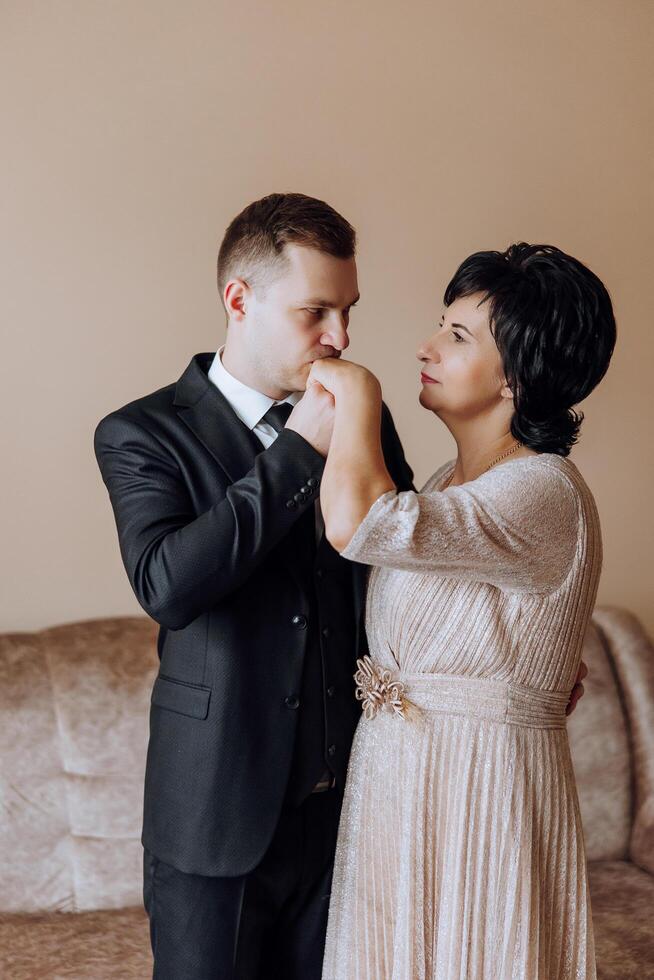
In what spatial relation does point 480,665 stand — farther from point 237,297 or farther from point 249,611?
point 237,297

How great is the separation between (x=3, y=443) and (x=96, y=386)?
0.94 feet

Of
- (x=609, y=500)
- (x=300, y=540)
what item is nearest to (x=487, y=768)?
(x=300, y=540)

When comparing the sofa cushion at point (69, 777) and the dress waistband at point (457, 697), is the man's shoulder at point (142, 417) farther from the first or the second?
the sofa cushion at point (69, 777)

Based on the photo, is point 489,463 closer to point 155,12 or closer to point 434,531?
point 434,531

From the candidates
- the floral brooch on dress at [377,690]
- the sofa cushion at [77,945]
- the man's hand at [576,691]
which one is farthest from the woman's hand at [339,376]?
the sofa cushion at [77,945]

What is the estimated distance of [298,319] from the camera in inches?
65.1

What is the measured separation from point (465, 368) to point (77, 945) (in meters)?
1.59

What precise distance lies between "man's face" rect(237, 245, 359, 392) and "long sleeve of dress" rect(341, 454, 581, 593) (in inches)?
11.8

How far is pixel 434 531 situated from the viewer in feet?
4.80

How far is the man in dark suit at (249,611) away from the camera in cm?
151

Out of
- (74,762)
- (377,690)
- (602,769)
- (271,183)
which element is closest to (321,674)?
(377,690)

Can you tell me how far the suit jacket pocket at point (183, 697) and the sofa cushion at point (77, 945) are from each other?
0.92 metres

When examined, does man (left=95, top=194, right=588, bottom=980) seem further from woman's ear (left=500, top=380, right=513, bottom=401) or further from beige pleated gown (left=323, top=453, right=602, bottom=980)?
woman's ear (left=500, top=380, right=513, bottom=401)

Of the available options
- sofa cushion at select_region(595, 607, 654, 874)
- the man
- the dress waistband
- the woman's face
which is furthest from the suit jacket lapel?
sofa cushion at select_region(595, 607, 654, 874)
